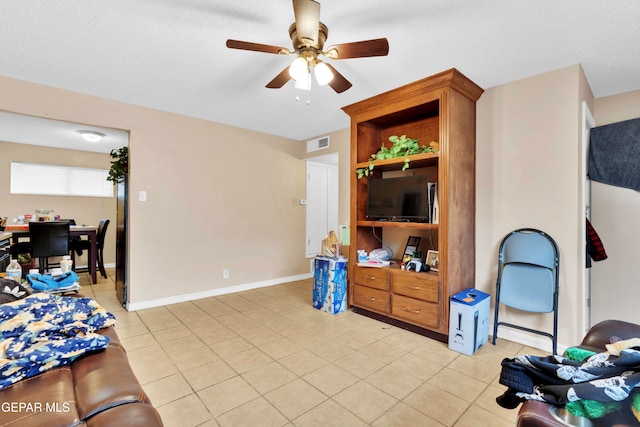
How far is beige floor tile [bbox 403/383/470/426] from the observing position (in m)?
1.67

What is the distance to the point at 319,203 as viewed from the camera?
17.7 feet

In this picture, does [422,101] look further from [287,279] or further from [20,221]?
[20,221]

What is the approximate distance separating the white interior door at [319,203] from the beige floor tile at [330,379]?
3.04m

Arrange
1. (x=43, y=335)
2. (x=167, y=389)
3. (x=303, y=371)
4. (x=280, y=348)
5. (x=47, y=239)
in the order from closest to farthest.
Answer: (x=43, y=335)
(x=167, y=389)
(x=303, y=371)
(x=280, y=348)
(x=47, y=239)

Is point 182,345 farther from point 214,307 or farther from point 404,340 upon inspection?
point 404,340

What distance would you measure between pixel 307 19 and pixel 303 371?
232 cm

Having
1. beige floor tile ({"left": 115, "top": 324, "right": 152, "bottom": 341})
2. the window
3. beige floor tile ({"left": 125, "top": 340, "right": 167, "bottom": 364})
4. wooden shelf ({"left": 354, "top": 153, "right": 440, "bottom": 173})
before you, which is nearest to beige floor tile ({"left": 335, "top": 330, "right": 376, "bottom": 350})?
beige floor tile ({"left": 125, "top": 340, "right": 167, "bottom": 364})

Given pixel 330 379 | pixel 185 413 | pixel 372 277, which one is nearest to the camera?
pixel 185 413

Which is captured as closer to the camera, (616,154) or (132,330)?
(616,154)

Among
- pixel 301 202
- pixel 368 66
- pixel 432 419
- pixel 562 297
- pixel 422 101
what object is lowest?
pixel 432 419

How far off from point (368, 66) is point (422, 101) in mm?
655

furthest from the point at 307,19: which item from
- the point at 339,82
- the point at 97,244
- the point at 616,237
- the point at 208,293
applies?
the point at 97,244

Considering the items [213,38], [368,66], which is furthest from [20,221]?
[368,66]

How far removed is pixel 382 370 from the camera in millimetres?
2148
